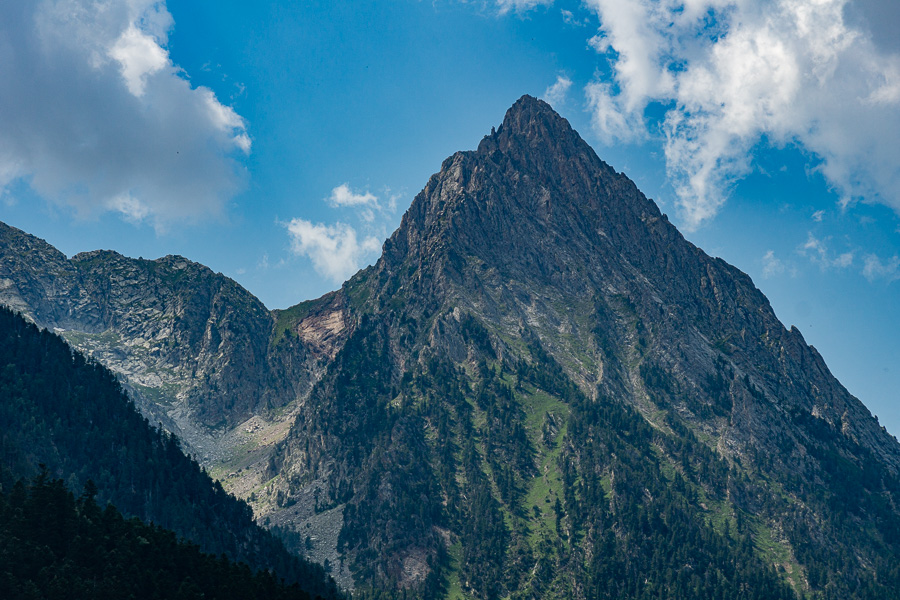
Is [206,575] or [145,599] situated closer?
[145,599]

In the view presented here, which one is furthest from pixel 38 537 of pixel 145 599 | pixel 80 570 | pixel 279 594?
pixel 279 594

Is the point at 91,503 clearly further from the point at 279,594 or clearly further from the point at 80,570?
the point at 279,594

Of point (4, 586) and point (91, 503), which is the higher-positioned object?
point (91, 503)

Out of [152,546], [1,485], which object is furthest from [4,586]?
[1,485]

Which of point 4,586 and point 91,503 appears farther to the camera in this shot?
point 91,503

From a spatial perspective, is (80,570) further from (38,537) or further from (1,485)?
→ (1,485)

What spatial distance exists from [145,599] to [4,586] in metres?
24.0

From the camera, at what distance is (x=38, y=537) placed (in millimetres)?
Answer: 143250

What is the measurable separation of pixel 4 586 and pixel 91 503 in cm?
3968

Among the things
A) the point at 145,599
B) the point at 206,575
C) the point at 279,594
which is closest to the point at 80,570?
the point at 145,599

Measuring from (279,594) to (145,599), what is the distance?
3098cm

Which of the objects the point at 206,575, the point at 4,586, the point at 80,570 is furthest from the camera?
the point at 206,575

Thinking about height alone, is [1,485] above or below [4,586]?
above

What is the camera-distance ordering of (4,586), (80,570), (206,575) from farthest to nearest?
(206,575), (80,570), (4,586)
